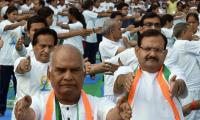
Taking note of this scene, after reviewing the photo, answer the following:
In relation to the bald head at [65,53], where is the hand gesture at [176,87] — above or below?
below

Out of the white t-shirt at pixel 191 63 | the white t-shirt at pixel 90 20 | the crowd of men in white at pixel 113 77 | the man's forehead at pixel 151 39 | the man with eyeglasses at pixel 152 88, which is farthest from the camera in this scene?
the white t-shirt at pixel 90 20

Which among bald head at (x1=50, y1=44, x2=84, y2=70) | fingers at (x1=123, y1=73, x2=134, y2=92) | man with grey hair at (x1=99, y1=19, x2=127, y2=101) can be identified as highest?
bald head at (x1=50, y1=44, x2=84, y2=70)

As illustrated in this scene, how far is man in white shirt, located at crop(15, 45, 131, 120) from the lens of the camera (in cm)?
264

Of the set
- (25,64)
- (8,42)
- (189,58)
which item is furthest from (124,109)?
(8,42)

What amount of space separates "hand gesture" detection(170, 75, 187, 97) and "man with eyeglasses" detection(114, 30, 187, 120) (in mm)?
38

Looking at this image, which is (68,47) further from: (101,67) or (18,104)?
(101,67)

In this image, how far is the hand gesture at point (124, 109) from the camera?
2.56 meters

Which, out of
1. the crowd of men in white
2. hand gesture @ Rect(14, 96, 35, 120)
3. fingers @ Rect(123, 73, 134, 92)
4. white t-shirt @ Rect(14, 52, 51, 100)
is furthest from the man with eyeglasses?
hand gesture @ Rect(14, 96, 35, 120)

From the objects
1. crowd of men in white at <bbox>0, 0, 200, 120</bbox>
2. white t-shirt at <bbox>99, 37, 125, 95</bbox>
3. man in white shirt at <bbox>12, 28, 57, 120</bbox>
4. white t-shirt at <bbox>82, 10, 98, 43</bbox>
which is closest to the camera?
crowd of men in white at <bbox>0, 0, 200, 120</bbox>

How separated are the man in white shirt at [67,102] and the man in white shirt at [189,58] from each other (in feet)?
13.3

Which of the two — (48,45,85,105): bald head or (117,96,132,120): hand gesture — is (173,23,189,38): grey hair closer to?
(48,45,85,105): bald head

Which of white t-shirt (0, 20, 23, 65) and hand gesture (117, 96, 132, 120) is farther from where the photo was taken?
white t-shirt (0, 20, 23, 65)

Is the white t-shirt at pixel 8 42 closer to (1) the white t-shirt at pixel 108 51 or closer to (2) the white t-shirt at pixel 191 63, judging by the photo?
(1) the white t-shirt at pixel 108 51

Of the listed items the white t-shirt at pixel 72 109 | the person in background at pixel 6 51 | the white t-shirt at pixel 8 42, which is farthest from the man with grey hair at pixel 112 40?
the white t-shirt at pixel 72 109
